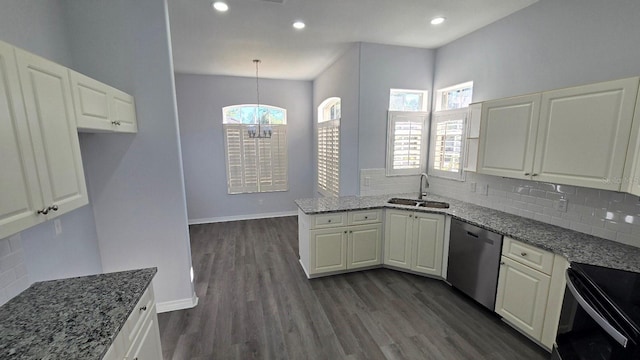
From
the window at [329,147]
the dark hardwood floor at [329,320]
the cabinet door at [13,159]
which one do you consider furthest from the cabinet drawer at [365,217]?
the cabinet door at [13,159]

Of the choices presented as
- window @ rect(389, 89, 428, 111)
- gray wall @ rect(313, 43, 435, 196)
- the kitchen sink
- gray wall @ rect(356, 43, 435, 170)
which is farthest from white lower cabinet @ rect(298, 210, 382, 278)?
window @ rect(389, 89, 428, 111)

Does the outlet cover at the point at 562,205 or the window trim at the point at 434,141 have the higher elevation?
the window trim at the point at 434,141

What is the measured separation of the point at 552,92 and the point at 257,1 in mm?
2777

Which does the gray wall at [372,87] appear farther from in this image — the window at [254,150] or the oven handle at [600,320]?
the oven handle at [600,320]

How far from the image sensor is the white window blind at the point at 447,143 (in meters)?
3.47

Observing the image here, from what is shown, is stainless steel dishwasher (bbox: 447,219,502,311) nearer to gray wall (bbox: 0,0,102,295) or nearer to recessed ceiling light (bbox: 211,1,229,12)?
recessed ceiling light (bbox: 211,1,229,12)

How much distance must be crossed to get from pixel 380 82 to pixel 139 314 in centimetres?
364

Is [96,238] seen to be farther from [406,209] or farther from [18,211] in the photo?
[406,209]

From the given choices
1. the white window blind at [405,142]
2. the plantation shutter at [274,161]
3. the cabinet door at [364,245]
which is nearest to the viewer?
the cabinet door at [364,245]

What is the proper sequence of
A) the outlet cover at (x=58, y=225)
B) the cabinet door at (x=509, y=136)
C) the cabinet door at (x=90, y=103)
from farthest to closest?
the cabinet door at (x=509, y=136) < the outlet cover at (x=58, y=225) < the cabinet door at (x=90, y=103)

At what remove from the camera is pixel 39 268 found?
1.75 meters

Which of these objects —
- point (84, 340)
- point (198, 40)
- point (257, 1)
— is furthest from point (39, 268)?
point (198, 40)

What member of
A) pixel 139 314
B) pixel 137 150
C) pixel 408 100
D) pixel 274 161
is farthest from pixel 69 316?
pixel 274 161

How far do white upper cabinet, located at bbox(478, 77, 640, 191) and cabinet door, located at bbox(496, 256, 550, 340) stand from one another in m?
0.82
